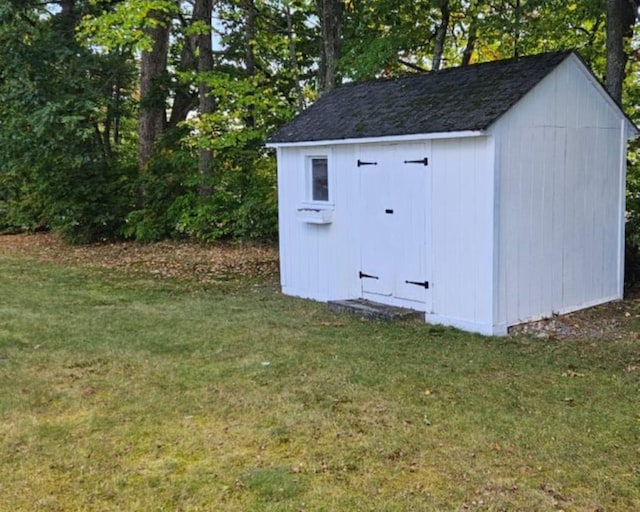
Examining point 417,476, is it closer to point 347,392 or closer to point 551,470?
point 551,470

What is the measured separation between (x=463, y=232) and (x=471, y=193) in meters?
0.41

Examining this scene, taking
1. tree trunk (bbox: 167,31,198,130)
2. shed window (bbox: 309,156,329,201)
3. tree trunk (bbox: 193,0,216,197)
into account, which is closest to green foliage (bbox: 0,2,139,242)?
tree trunk (bbox: 167,31,198,130)

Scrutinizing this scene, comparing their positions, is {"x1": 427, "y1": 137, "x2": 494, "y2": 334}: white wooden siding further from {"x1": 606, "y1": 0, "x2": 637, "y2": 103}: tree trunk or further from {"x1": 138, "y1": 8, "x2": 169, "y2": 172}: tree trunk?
{"x1": 138, "y1": 8, "x2": 169, "y2": 172}: tree trunk

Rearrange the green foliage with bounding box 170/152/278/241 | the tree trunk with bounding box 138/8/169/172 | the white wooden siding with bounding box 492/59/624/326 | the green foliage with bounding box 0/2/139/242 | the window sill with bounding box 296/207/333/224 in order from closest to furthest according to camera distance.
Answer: the white wooden siding with bounding box 492/59/624/326 < the window sill with bounding box 296/207/333/224 < the green foliage with bounding box 0/2/139/242 < the green foliage with bounding box 170/152/278/241 < the tree trunk with bounding box 138/8/169/172

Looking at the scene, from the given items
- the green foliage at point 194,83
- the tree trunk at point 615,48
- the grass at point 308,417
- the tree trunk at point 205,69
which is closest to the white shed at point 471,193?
the grass at point 308,417

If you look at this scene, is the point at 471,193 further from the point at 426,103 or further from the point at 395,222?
the point at 426,103

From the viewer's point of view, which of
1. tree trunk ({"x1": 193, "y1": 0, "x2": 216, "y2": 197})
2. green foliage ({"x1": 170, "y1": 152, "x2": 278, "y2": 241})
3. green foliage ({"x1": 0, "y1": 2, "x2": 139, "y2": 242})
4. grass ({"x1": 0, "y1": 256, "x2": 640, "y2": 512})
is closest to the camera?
grass ({"x1": 0, "y1": 256, "x2": 640, "y2": 512})

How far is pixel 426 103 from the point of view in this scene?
24.0ft

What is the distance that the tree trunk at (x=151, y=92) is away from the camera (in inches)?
584

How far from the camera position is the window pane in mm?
8219

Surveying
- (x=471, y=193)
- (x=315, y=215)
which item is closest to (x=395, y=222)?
(x=471, y=193)

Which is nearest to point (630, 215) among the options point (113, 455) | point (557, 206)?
point (557, 206)

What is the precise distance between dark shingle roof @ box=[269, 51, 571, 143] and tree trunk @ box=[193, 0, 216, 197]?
5.28 meters

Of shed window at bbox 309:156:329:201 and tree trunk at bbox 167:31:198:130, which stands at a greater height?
tree trunk at bbox 167:31:198:130
